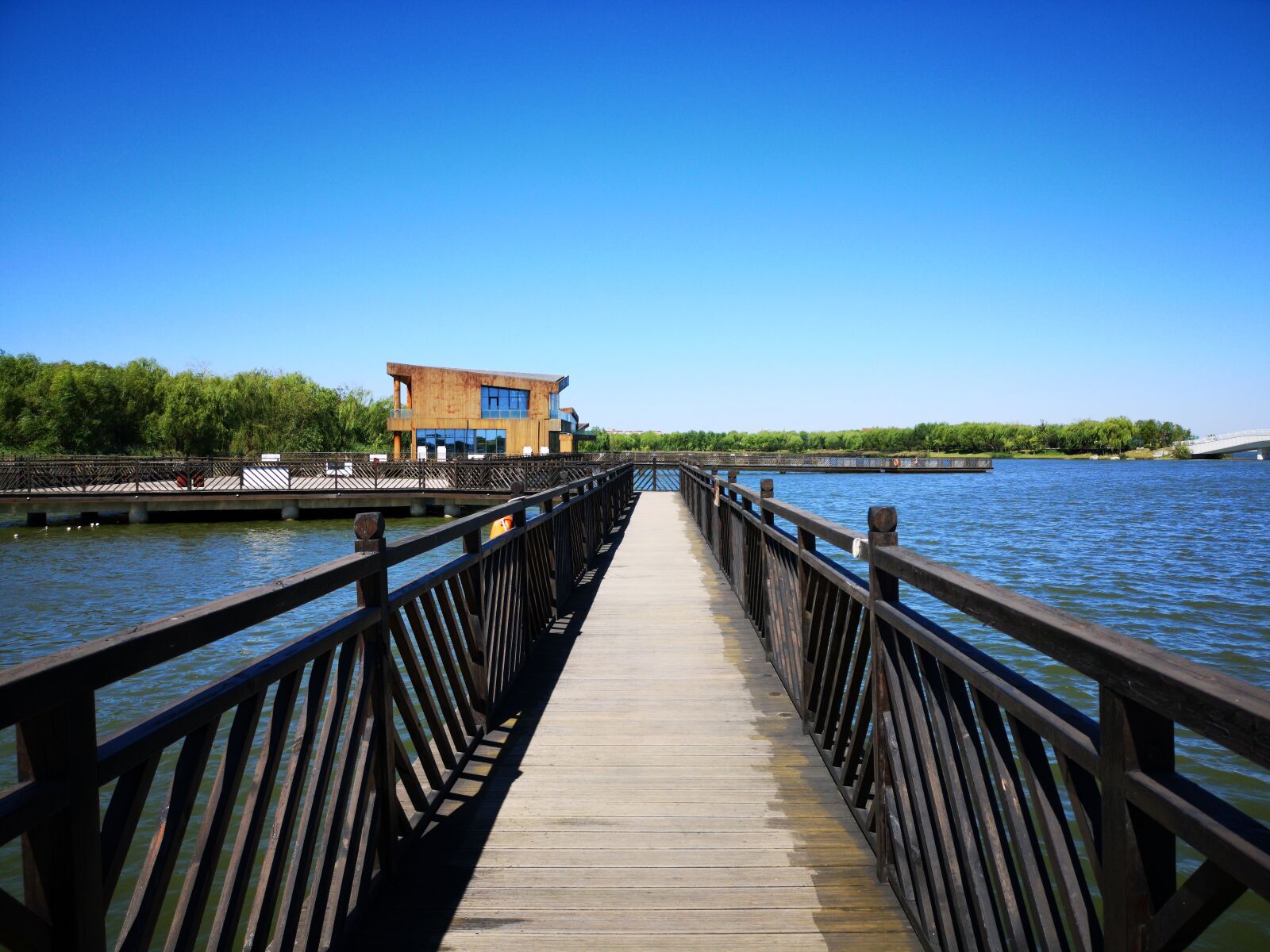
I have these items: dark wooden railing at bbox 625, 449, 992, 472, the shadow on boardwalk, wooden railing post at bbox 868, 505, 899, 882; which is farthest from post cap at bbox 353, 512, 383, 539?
dark wooden railing at bbox 625, 449, 992, 472

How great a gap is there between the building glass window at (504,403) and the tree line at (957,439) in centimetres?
7497

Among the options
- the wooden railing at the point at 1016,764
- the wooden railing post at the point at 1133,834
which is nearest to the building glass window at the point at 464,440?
the wooden railing at the point at 1016,764

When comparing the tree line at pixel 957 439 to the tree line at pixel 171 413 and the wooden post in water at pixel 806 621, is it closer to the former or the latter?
the tree line at pixel 171 413

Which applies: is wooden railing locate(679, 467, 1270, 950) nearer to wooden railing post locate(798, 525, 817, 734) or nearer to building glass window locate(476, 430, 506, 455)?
wooden railing post locate(798, 525, 817, 734)

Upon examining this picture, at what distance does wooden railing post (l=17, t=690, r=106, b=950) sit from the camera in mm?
1236

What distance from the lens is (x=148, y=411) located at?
62.0m

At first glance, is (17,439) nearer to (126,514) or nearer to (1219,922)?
(126,514)

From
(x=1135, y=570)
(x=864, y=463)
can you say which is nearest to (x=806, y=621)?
(x=1135, y=570)

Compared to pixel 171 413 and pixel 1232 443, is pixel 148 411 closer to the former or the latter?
pixel 171 413

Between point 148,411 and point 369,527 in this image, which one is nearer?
point 369,527

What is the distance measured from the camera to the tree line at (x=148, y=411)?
56.8 m

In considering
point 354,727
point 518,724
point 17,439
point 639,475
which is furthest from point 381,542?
point 17,439

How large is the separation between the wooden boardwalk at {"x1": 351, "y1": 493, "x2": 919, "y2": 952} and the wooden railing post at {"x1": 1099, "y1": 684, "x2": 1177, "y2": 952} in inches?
50.4

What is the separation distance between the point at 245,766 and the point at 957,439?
141 metres
